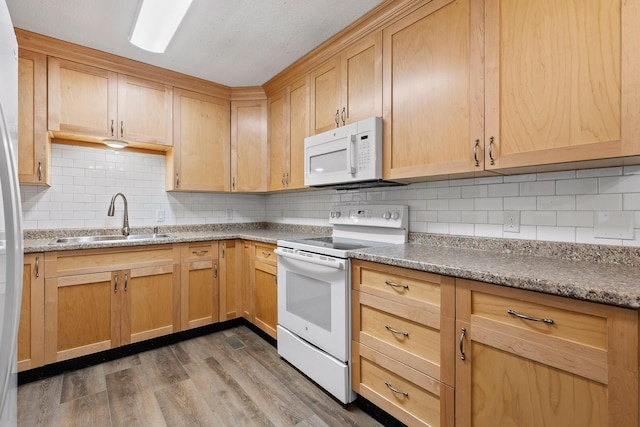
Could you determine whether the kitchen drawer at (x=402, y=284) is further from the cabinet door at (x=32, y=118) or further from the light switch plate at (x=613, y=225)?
the cabinet door at (x=32, y=118)

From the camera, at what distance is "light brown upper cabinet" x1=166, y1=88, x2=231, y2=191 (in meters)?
2.85

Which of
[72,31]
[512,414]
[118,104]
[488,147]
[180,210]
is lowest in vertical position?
[512,414]

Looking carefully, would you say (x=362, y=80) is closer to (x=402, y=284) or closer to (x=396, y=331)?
(x=402, y=284)

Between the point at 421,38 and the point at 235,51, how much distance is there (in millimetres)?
1437

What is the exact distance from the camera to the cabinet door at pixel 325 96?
2240 millimetres

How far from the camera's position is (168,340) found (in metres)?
2.56

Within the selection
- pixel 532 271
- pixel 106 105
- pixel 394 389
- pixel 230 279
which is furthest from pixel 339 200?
pixel 106 105

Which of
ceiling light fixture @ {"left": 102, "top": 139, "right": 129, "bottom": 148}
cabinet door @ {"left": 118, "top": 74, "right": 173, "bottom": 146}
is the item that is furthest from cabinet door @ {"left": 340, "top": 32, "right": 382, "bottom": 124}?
ceiling light fixture @ {"left": 102, "top": 139, "right": 129, "bottom": 148}

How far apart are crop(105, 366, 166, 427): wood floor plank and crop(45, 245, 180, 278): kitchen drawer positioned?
74 centimetres

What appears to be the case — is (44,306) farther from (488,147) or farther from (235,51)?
(488,147)

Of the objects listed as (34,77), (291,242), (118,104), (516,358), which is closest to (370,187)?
(291,242)

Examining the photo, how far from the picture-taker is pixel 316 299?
1.93 meters

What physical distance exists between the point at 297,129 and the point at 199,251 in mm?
1352

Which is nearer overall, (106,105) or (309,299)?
(309,299)
